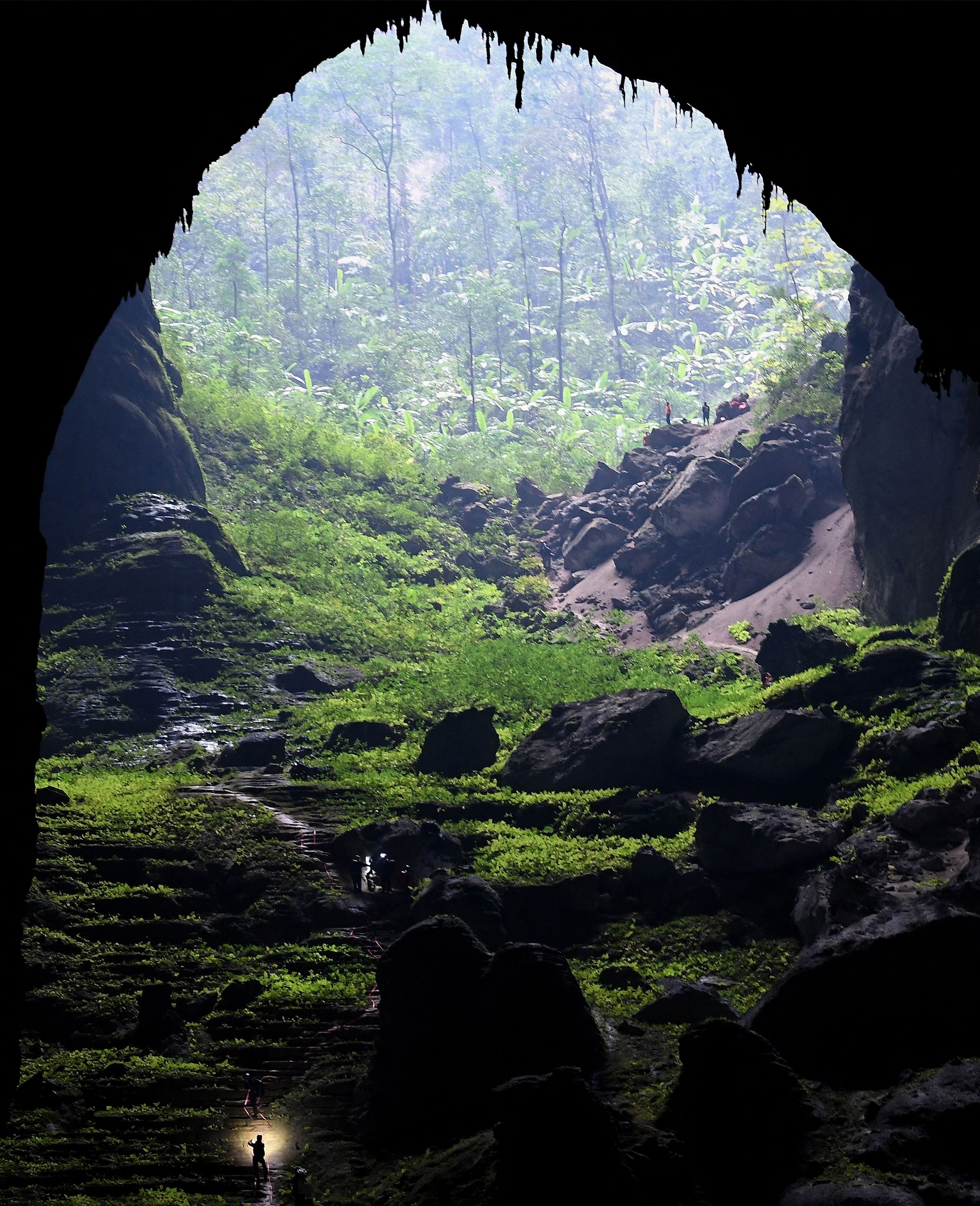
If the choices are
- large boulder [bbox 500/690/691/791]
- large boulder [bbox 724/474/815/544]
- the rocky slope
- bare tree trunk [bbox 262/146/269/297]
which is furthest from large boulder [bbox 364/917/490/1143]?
bare tree trunk [bbox 262/146/269/297]

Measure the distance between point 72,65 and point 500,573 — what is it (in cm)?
4185

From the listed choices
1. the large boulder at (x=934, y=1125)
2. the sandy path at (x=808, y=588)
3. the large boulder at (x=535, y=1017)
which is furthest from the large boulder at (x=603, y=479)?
the large boulder at (x=934, y=1125)

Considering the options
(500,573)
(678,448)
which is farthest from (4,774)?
(678,448)

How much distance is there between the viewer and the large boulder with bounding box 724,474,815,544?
3831 centimetres

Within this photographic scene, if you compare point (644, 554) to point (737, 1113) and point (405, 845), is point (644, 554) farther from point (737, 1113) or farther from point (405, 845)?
point (737, 1113)

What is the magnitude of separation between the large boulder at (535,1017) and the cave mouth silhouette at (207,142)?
7481mm

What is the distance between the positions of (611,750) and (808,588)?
53.8ft

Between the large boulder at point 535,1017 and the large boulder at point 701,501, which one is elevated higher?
the large boulder at point 701,501

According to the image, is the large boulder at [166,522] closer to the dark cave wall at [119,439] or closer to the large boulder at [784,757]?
the dark cave wall at [119,439]

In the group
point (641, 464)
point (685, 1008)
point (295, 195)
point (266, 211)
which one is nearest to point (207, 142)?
point (685, 1008)

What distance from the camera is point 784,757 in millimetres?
20047

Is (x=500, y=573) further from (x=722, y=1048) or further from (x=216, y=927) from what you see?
(x=722, y=1048)

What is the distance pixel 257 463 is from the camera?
4766cm

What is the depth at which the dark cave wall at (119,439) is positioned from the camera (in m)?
32.8
